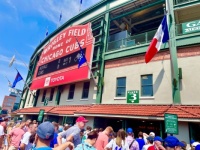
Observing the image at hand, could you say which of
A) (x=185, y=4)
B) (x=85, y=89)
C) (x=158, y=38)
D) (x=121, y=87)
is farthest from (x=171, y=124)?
(x=85, y=89)

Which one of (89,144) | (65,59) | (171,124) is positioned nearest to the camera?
(89,144)

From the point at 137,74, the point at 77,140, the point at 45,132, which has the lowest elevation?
the point at 77,140

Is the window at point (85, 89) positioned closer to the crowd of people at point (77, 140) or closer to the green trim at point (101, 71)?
the green trim at point (101, 71)

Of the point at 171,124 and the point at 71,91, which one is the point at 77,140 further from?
the point at 71,91

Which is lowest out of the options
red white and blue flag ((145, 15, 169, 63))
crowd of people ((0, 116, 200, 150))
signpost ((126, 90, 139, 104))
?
crowd of people ((0, 116, 200, 150))

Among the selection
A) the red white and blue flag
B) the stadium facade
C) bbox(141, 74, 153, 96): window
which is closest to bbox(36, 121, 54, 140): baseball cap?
the stadium facade

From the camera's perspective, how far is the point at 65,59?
672 inches

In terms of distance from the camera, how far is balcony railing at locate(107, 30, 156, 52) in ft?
40.9

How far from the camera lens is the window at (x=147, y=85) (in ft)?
36.7

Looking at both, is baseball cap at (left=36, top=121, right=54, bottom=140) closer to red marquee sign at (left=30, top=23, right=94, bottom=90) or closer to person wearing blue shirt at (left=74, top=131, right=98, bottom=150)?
person wearing blue shirt at (left=74, top=131, right=98, bottom=150)

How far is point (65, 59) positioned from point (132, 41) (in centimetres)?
754

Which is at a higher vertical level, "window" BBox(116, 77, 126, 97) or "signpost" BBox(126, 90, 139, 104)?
"window" BBox(116, 77, 126, 97)

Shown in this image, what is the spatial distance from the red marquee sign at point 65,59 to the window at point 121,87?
8.70ft

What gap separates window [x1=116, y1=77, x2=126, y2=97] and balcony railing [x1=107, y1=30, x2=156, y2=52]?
2890 mm
